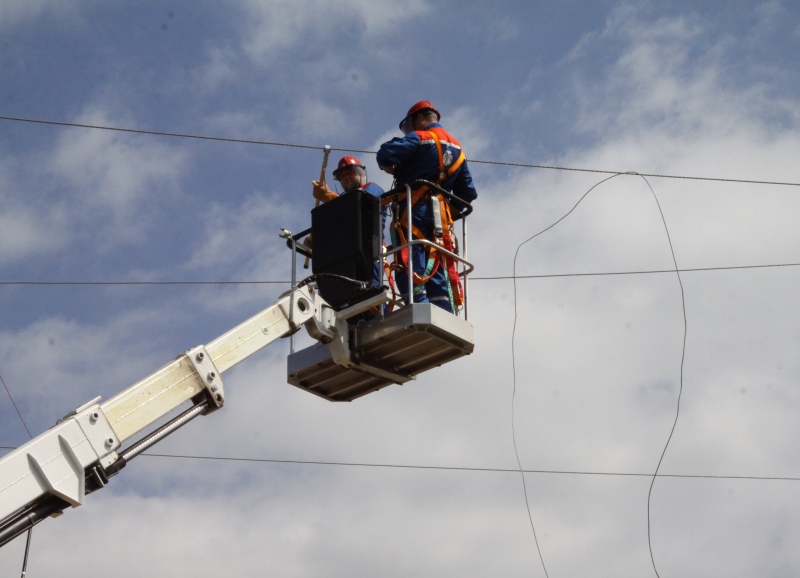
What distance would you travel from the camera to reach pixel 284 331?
30.1 ft

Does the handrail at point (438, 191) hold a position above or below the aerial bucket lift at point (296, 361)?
above

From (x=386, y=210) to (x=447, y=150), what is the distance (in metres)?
0.77

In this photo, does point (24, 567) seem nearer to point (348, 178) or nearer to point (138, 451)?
point (138, 451)

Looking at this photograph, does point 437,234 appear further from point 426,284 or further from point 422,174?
point 422,174

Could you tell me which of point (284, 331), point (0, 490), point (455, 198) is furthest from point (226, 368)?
point (455, 198)

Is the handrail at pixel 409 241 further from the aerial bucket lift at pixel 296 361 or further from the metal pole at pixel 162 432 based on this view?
the metal pole at pixel 162 432

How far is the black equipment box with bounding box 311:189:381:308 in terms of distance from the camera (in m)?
9.33

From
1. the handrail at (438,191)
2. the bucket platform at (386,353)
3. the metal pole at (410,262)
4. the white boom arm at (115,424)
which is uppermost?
the handrail at (438,191)

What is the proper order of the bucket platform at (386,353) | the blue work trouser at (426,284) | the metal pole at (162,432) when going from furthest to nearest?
the blue work trouser at (426,284)
the bucket platform at (386,353)
the metal pole at (162,432)

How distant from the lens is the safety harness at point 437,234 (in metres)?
9.79

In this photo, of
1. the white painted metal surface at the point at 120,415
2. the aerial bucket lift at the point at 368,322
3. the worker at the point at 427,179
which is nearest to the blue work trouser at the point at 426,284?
the worker at the point at 427,179

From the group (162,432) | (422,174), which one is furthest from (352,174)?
(162,432)

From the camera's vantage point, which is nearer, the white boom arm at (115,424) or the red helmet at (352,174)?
the white boom arm at (115,424)

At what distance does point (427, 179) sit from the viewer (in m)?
10.2
